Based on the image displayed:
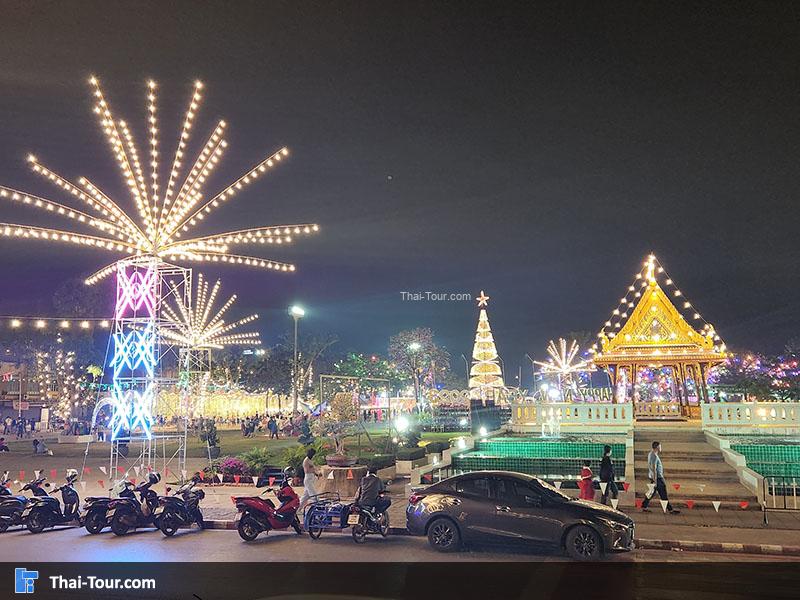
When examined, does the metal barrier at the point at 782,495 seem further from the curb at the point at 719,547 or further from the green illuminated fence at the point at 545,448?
the green illuminated fence at the point at 545,448

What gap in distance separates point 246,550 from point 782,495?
39.5ft

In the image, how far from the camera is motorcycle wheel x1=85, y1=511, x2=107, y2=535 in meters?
13.2

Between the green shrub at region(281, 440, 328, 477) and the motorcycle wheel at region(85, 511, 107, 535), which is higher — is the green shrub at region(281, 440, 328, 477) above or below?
above

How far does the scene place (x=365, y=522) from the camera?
41.2 ft

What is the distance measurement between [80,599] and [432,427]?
3440cm

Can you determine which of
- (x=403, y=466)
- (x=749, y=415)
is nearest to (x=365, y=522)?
(x=403, y=466)

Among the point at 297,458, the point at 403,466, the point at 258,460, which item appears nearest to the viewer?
the point at 403,466

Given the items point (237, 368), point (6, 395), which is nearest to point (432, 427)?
point (237, 368)

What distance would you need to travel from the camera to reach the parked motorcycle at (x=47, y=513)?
44.7 ft

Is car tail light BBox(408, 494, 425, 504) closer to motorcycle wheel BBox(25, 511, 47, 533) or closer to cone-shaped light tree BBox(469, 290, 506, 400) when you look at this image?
motorcycle wheel BBox(25, 511, 47, 533)

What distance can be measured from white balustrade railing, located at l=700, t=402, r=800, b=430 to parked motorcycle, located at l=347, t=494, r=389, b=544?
1377cm

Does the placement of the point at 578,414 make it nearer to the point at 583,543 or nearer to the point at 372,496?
the point at 372,496

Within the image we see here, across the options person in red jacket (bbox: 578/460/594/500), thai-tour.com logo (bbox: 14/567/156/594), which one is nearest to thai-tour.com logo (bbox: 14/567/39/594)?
Result: thai-tour.com logo (bbox: 14/567/156/594)

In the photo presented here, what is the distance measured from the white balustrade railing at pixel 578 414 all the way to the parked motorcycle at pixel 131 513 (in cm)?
1449
